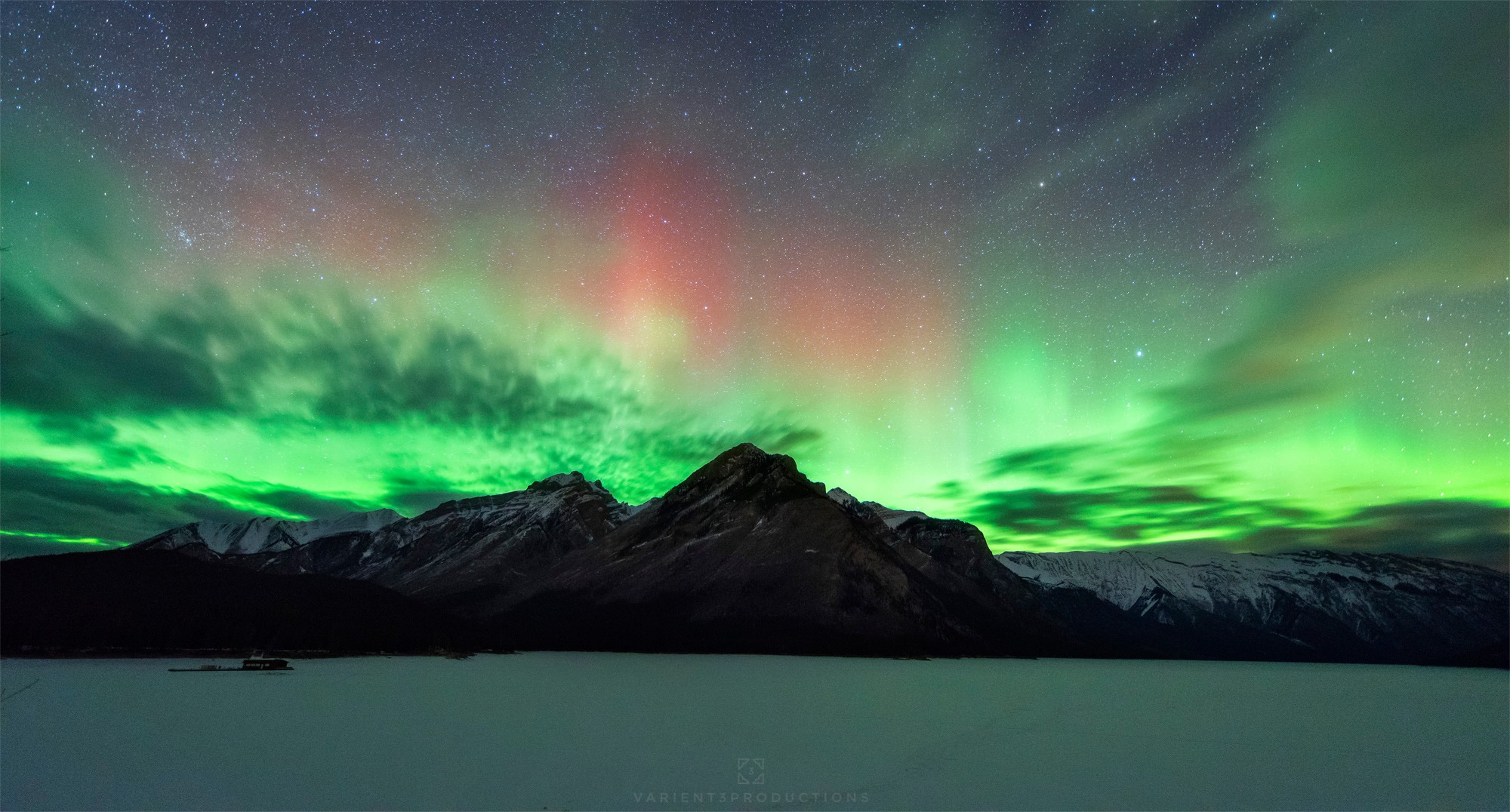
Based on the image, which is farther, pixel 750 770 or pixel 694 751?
pixel 694 751

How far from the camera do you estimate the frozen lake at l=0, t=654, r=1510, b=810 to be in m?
37.4

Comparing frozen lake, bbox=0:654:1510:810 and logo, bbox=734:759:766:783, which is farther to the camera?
logo, bbox=734:759:766:783

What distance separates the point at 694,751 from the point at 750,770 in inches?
335

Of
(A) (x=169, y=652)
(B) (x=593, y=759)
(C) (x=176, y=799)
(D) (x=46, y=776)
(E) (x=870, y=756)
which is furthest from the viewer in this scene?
(A) (x=169, y=652)

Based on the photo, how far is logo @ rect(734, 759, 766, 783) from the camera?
4041 centimetres

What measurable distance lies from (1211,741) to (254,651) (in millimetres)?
200500

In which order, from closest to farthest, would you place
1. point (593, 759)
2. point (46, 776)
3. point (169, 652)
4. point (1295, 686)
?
point (46, 776) → point (593, 759) → point (169, 652) → point (1295, 686)

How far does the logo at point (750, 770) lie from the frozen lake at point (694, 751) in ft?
1.00

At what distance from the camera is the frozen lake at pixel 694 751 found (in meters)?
37.4

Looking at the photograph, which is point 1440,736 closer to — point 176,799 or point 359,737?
point 359,737

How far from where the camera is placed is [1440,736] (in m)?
77.7

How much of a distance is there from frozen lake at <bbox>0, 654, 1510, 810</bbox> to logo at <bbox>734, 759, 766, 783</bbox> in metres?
0.30

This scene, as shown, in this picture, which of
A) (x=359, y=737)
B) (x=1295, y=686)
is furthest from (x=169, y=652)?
(x=1295, y=686)

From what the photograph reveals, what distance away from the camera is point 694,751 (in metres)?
50.2
